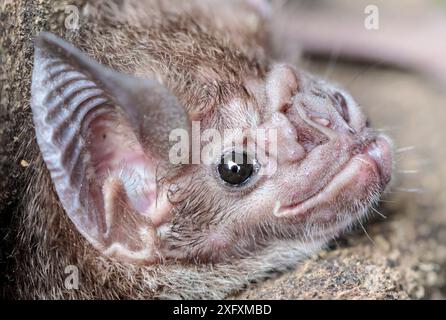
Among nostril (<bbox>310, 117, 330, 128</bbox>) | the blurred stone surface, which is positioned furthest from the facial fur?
the blurred stone surface

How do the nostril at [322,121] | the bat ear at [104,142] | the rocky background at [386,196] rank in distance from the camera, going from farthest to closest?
the nostril at [322,121] < the rocky background at [386,196] < the bat ear at [104,142]

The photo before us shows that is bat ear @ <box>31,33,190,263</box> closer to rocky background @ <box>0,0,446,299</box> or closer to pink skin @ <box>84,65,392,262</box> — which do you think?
pink skin @ <box>84,65,392,262</box>

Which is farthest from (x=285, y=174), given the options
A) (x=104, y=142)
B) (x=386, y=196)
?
(x=386, y=196)

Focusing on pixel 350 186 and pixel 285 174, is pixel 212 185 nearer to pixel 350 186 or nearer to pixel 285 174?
pixel 285 174

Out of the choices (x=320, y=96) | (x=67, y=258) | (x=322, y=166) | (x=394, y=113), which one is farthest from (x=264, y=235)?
(x=394, y=113)

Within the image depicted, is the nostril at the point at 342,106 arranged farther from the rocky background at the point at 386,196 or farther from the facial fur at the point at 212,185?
the rocky background at the point at 386,196

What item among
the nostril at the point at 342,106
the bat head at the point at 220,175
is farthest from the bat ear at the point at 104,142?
the nostril at the point at 342,106

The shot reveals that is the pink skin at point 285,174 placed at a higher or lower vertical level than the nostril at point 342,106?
lower
